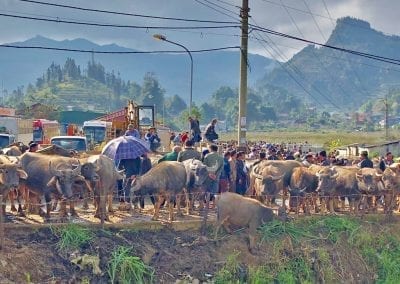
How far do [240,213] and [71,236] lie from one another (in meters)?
4.10

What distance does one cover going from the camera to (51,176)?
15.6 meters

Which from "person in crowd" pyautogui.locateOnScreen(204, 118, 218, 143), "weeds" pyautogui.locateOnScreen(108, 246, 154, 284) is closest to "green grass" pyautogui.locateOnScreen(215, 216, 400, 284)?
"weeds" pyautogui.locateOnScreen(108, 246, 154, 284)

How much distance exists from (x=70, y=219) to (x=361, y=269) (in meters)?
7.61

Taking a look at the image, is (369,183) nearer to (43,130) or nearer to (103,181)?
(103,181)

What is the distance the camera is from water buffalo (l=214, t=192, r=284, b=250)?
1605cm

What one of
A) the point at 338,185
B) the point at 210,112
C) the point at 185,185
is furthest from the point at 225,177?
the point at 210,112

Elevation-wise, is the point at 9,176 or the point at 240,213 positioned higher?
the point at 9,176

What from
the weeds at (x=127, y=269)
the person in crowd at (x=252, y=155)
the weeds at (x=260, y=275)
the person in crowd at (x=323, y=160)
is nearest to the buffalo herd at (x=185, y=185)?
the weeds at (x=260, y=275)

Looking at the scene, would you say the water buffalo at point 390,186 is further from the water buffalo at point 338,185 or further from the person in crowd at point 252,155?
the person in crowd at point 252,155

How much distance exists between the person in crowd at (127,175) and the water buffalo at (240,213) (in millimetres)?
2720

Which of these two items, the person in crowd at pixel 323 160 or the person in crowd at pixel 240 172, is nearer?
the person in crowd at pixel 240 172

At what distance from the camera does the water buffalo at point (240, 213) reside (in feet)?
52.6

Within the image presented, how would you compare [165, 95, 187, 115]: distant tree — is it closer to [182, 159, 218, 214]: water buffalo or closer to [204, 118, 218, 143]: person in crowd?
[204, 118, 218, 143]: person in crowd

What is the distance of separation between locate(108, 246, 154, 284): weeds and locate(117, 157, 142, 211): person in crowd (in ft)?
9.43
